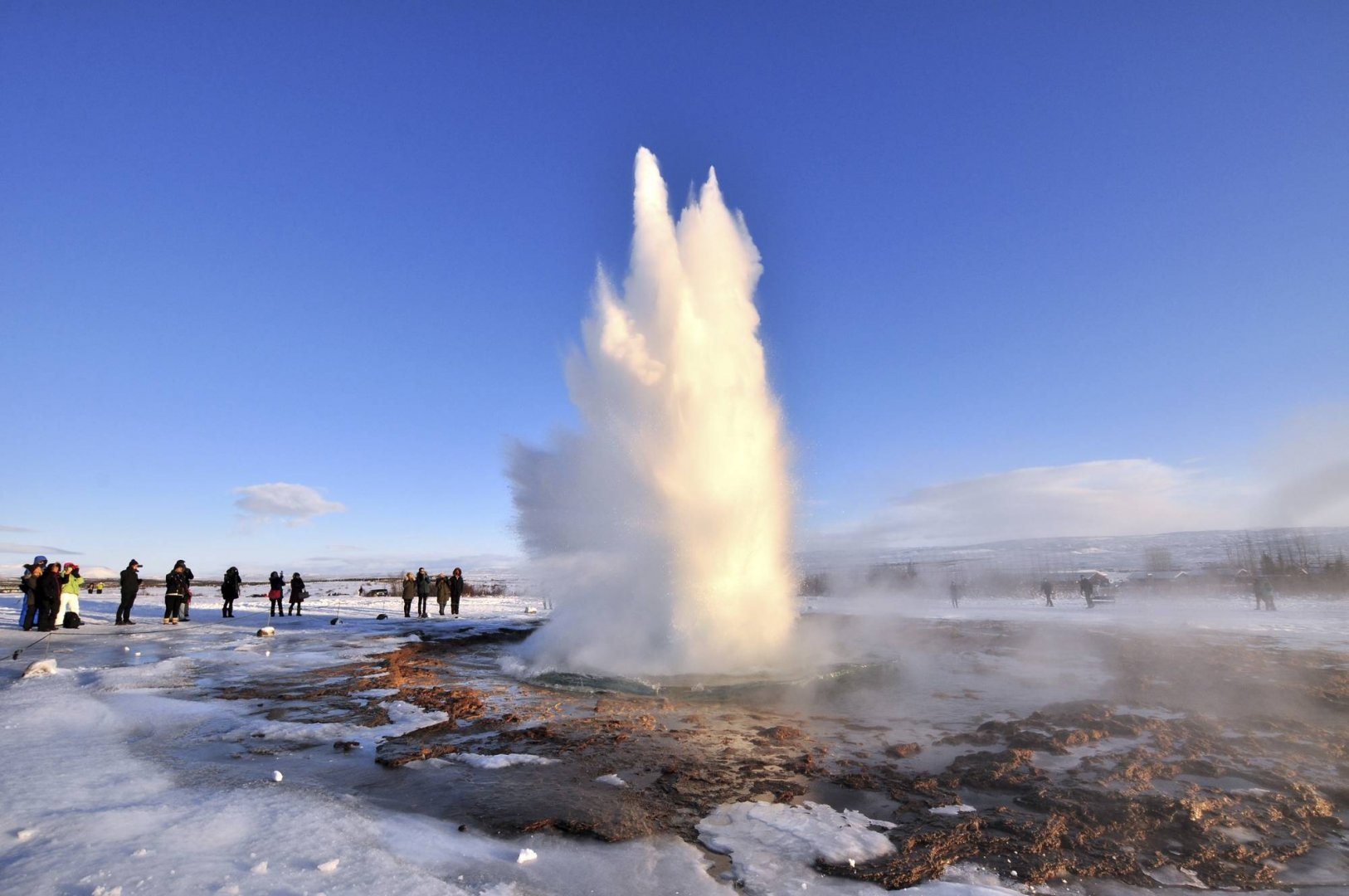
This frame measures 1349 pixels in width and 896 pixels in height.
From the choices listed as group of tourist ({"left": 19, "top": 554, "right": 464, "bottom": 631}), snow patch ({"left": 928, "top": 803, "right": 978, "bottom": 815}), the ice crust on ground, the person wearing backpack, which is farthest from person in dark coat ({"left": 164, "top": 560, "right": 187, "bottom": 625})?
snow patch ({"left": 928, "top": 803, "right": 978, "bottom": 815})

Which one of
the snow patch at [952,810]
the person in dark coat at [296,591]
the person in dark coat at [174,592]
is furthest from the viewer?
the person in dark coat at [296,591]

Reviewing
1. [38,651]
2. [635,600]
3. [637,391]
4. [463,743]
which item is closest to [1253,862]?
[463,743]

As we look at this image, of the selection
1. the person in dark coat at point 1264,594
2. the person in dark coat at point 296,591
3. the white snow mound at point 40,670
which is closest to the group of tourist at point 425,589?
the person in dark coat at point 296,591

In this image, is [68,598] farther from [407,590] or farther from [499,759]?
[499,759]

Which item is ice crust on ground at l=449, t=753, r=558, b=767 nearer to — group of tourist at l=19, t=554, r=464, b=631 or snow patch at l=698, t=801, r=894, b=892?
snow patch at l=698, t=801, r=894, b=892

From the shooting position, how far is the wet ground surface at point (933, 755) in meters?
4.81

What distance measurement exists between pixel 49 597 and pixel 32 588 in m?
0.82

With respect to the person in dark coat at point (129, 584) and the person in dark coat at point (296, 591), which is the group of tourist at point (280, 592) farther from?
the person in dark coat at point (129, 584)

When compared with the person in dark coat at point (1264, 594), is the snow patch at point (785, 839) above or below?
above

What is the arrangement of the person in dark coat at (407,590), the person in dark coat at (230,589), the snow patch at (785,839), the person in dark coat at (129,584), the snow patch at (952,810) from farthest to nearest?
1. the person in dark coat at (407,590)
2. the person in dark coat at (230,589)
3. the person in dark coat at (129,584)
4. the snow patch at (952,810)
5. the snow patch at (785,839)

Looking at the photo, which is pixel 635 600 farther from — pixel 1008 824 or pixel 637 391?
pixel 1008 824

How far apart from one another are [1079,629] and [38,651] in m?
26.9

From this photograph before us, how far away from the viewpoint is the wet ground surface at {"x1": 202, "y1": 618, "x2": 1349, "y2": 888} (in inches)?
189

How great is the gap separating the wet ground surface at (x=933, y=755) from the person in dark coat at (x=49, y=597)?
10.6 m
